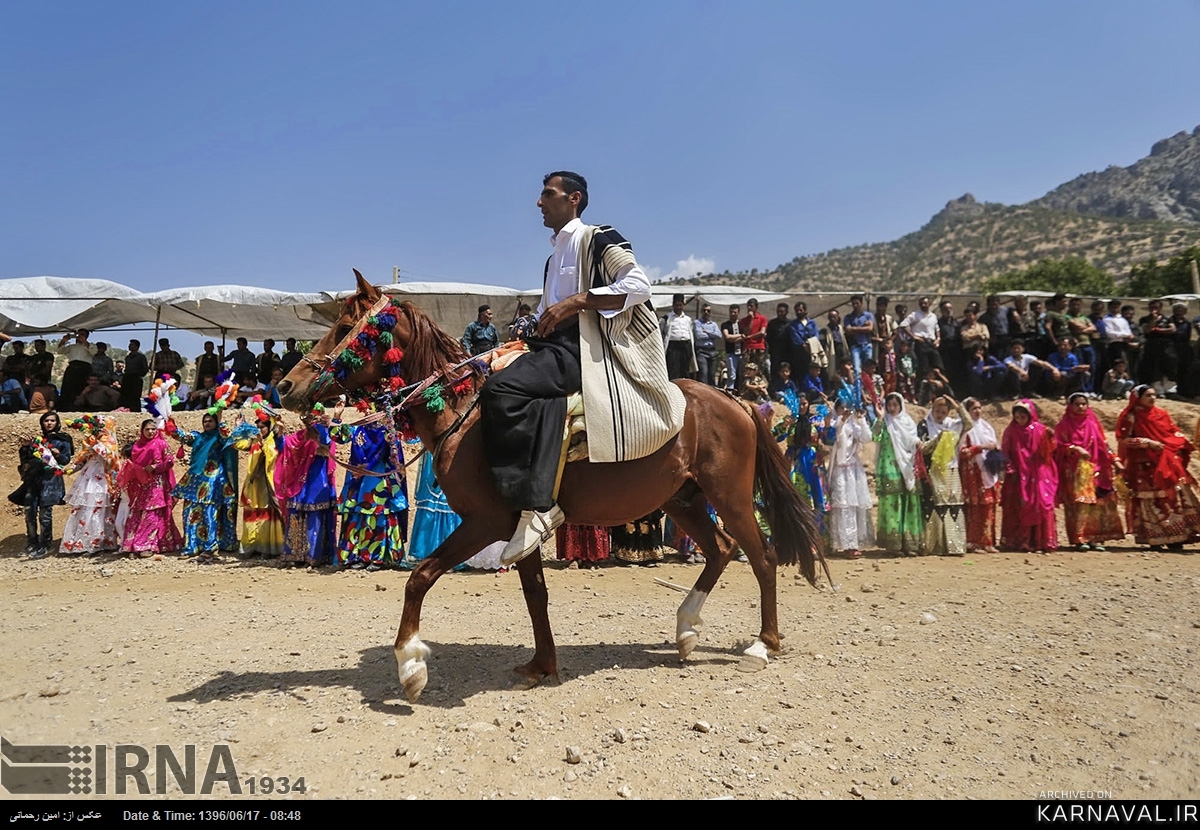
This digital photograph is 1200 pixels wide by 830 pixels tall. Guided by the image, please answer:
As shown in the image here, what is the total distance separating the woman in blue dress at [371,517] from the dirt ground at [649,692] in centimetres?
141

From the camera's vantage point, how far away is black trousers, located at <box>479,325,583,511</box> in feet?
14.5

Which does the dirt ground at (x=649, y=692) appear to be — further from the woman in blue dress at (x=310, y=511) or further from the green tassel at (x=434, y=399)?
the green tassel at (x=434, y=399)

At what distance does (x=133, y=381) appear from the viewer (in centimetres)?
1566

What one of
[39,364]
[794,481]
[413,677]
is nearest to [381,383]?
[413,677]

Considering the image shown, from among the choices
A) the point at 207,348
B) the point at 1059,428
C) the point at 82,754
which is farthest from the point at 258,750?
the point at 207,348

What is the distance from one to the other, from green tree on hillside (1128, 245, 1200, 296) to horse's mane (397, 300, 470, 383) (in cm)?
3337

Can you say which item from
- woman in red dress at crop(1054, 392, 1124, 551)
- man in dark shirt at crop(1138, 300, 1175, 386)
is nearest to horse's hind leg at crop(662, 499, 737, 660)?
woman in red dress at crop(1054, 392, 1124, 551)

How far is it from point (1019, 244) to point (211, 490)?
57.5m

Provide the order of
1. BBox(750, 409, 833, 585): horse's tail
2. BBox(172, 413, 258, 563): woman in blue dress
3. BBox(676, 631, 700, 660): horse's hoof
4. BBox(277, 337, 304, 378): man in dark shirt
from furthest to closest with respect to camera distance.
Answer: BBox(277, 337, 304, 378): man in dark shirt, BBox(172, 413, 258, 563): woman in blue dress, BBox(750, 409, 833, 585): horse's tail, BBox(676, 631, 700, 660): horse's hoof

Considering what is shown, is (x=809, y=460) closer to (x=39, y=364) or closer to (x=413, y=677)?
(x=413, y=677)

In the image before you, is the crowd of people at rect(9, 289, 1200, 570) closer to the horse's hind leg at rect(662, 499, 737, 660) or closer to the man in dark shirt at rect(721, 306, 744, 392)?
the man in dark shirt at rect(721, 306, 744, 392)

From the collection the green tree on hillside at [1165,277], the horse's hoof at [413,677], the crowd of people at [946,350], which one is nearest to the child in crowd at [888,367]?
the crowd of people at [946,350]
